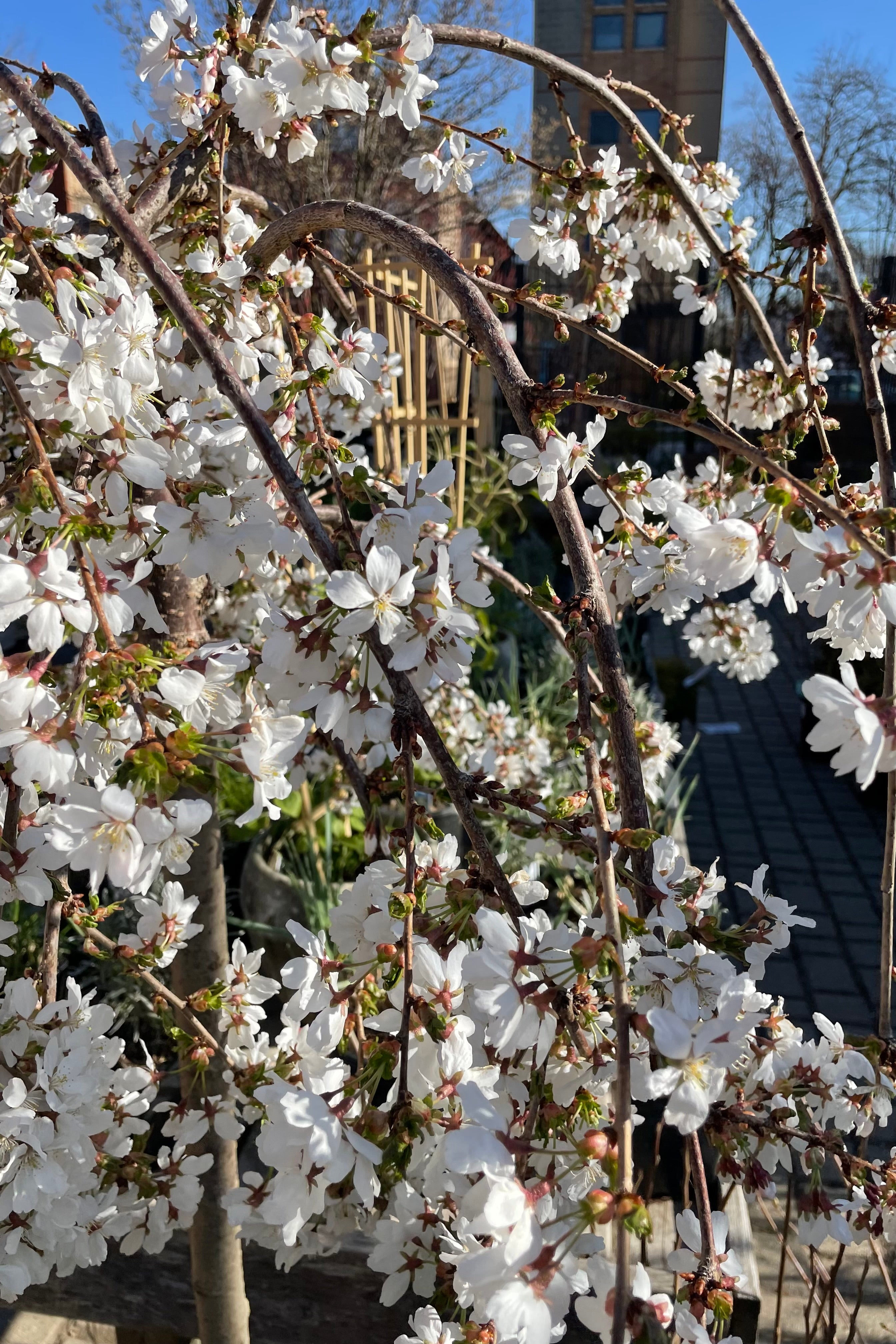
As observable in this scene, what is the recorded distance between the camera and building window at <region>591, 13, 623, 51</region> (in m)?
4.64

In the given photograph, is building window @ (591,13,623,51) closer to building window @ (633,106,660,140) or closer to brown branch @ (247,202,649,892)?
building window @ (633,106,660,140)

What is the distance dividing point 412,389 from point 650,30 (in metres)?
2.01

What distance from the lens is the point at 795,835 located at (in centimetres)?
493

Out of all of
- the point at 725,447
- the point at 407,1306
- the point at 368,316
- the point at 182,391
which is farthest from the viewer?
the point at 368,316

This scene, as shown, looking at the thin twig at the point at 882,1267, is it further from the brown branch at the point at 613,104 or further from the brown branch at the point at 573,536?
the brown branch at the point at 613,104

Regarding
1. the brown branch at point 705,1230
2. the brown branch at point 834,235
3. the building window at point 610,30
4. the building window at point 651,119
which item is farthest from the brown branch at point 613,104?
the building window at point 651,119

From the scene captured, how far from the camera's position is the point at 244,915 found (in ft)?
10.0

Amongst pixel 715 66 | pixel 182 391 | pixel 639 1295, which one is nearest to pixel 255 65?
pixel 182 391

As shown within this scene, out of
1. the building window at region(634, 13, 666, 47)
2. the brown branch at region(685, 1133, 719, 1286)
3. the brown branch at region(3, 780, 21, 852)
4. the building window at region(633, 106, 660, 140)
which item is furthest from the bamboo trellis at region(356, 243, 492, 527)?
the brown branch at region(685, 1133, 719, 1286)

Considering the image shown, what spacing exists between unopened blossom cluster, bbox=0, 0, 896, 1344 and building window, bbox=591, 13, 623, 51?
3926mm

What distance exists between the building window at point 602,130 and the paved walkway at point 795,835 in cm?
291

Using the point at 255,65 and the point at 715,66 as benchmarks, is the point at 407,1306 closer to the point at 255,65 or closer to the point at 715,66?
the point at 255,65

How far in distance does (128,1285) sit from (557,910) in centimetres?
166

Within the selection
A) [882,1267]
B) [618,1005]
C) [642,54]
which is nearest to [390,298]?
[618,1005]
